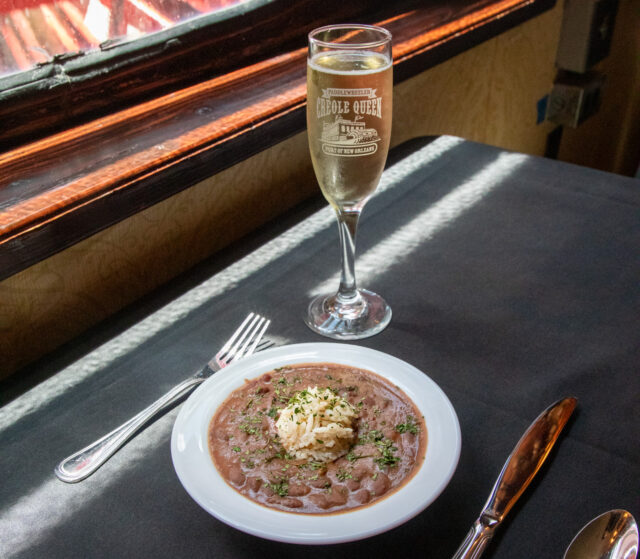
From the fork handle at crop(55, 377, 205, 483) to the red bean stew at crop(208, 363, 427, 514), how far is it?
0.09 metres

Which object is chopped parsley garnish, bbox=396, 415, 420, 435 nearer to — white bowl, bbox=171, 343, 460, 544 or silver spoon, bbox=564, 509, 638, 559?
white bowl, bbox=171, 343, 460, 544

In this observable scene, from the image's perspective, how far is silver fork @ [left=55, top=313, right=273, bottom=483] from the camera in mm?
625

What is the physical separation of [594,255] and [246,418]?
58 centimetres

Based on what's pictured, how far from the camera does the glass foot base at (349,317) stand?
799 mm

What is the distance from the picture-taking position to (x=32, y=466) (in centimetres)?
63

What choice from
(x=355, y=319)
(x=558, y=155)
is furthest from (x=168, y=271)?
(x=558, y=155)

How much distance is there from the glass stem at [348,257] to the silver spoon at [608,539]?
1.27 ft

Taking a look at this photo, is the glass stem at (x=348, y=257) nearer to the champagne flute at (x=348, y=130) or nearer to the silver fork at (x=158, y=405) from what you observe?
the champagne flute at (x=348, y=130)

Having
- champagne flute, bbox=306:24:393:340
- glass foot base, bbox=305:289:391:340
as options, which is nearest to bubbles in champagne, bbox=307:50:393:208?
champagne flute, bbox=306:24:393:340

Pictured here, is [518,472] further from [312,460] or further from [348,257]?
[348,257]

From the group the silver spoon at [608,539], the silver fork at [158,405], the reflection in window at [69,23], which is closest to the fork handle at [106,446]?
the silver fork at [158,405]

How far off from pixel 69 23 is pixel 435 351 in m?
0.79

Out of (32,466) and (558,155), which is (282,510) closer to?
(32,466)

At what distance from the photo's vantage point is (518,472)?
0.59m
